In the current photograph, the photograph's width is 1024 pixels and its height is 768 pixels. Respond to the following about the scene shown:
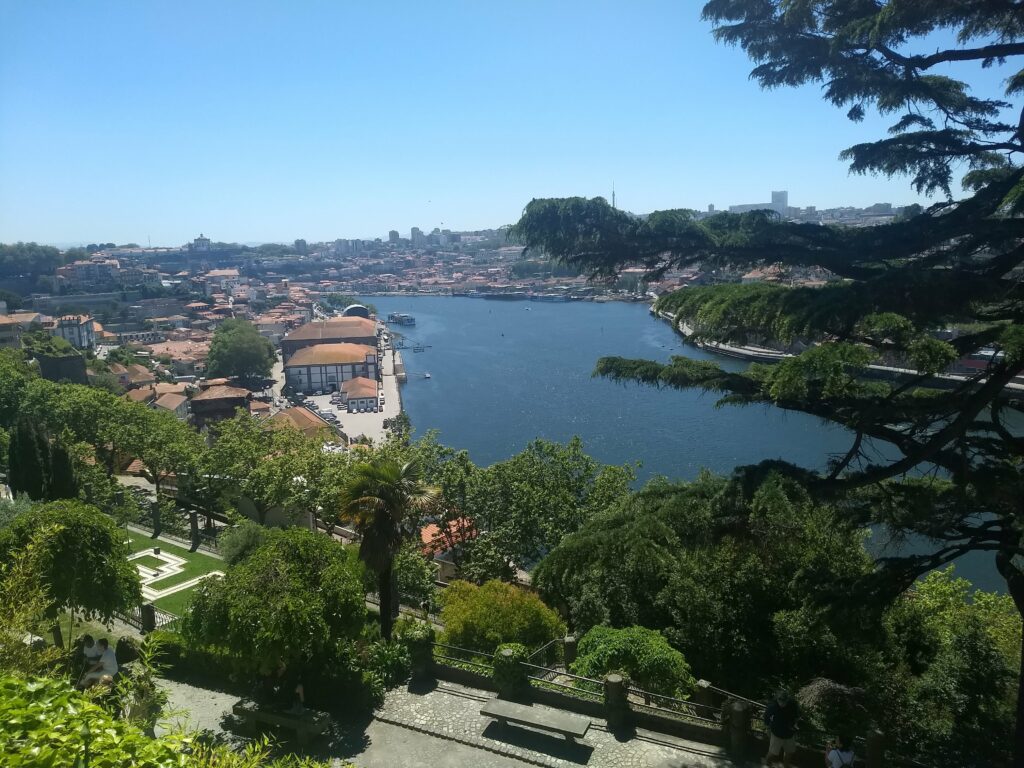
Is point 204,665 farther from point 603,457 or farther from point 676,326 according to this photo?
point 603,457

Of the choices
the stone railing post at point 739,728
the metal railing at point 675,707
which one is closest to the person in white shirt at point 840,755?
the stone railing post at point 739,728

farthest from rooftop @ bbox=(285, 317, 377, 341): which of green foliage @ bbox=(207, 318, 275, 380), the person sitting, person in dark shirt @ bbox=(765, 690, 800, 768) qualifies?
person in dark shirt @ bbox=(765, 690, 800, 768)

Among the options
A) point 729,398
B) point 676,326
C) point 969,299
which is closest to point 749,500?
point 729,398

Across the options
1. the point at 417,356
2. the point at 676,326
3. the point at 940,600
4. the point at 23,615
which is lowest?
the point at 417,356

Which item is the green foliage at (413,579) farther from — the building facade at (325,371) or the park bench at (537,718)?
the building facade at (325,371)

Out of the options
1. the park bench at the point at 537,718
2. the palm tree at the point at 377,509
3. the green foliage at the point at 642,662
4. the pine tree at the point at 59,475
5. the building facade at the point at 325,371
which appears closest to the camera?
the park bench at the point at 537,718

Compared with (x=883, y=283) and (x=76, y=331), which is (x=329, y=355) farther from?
(x=883, y=283)
